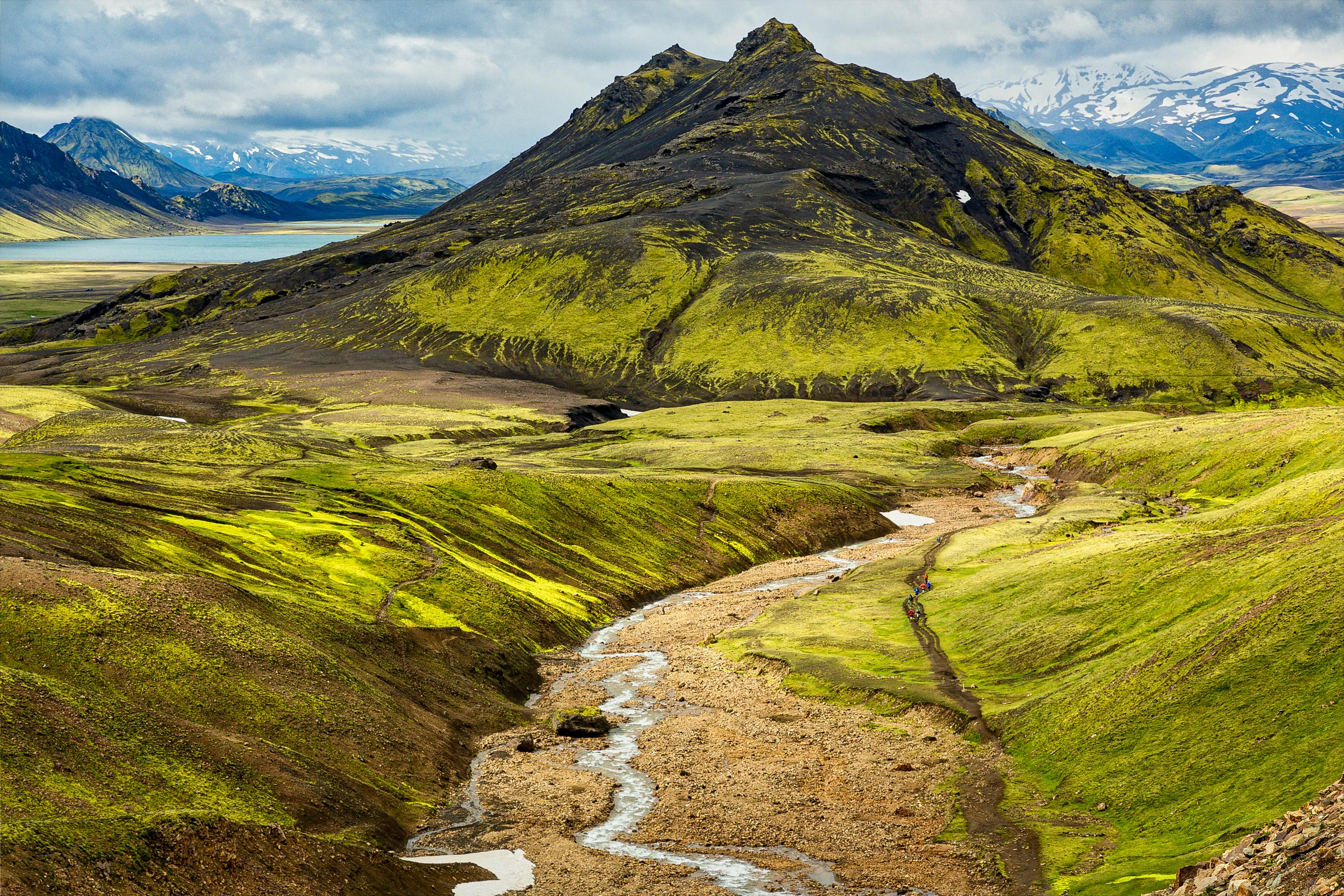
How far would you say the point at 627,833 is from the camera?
Answer: 59531 mm

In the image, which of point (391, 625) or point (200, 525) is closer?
point (391, 625)

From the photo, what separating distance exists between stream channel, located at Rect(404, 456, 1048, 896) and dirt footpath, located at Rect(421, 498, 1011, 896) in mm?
479

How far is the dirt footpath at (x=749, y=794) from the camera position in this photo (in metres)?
53.2

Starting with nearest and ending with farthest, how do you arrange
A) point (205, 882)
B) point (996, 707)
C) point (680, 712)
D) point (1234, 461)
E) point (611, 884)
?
Answer: point (205, 882), point (611, 884), point (996, 707), point (680, 712), point (1234, 461)

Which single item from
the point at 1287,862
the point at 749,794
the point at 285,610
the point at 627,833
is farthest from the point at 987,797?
the point at 285,610

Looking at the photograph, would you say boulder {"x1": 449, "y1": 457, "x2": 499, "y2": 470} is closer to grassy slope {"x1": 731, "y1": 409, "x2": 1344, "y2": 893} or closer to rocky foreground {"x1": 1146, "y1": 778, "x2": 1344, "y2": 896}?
grassy slope {"x1": 731, "y1": 409, "x2": 1344, "y2": 893}

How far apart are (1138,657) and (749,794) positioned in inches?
1004

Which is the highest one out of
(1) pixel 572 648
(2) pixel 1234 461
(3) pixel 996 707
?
(2) pixel 1234 461

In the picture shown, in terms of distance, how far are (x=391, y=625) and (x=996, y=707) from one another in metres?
47.4

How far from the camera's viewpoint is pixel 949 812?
59188mm

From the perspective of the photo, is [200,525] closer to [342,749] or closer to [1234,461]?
[342,749]

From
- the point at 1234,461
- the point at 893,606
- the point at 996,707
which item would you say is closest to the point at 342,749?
the point at 996,707

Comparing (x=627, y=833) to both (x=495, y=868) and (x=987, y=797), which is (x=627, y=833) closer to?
(x=495, y=868)

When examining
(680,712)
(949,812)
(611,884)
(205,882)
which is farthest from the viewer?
(680,712)
